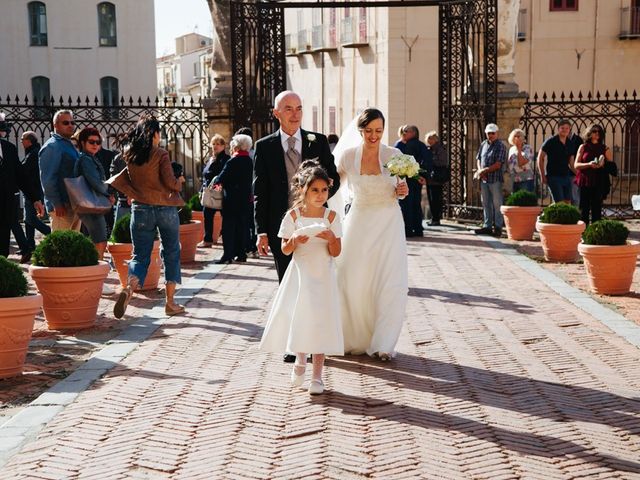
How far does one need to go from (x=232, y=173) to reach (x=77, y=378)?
309 inches

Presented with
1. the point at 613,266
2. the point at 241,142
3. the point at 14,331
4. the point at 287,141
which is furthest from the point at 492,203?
the point at 14,331

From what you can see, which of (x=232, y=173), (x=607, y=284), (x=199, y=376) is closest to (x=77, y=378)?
(x=199, y=376)

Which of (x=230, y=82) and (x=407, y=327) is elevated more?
(x=230, y=82)

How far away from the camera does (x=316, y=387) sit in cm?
775

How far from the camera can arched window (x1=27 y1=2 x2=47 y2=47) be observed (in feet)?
169

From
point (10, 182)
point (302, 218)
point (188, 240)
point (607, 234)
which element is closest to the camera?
point (302, 218)

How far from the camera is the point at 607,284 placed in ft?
41.6

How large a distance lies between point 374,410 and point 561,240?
8.68 metres

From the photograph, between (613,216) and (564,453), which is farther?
(613,216)

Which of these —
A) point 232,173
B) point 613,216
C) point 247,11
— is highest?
point 247,11

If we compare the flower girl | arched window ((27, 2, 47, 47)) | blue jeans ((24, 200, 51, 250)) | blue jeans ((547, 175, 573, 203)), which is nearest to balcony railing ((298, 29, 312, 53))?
arched window ((27, 2, 47, 47))

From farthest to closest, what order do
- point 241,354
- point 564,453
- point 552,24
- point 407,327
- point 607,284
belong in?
point 552,24 < point 607,284 < point 407,327 < point 241,354 < point 564,453

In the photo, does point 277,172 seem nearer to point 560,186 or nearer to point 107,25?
point 560,186

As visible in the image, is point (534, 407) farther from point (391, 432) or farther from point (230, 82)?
point (230, 82)
